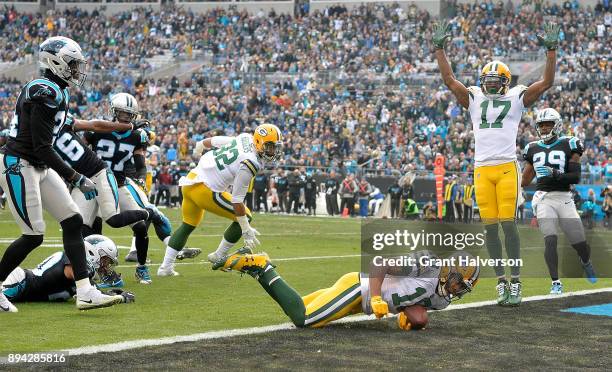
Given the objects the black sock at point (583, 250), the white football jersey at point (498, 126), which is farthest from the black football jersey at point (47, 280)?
the black sock at point (583, 250)

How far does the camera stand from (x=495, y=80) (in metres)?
8.69

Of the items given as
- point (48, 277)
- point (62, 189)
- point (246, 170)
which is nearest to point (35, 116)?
point (62, 189)

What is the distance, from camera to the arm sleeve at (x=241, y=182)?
9688 mm

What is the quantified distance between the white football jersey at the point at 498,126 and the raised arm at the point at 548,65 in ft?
0.28

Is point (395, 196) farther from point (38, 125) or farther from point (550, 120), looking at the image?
point (38, 125)

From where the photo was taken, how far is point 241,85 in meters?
38.7

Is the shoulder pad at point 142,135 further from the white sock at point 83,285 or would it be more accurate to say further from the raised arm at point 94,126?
the white sock at point 83,285

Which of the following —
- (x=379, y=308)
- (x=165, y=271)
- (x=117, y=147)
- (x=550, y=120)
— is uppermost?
(x=550, y=120)

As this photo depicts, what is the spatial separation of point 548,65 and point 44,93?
420 cm

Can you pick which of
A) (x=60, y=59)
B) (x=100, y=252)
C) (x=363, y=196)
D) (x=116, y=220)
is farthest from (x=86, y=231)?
(x=363, y=196)

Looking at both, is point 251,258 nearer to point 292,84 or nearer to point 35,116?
point 35,116

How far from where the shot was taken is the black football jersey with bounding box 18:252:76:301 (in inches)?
316

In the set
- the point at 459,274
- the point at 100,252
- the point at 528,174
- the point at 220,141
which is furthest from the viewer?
the point at 220,141

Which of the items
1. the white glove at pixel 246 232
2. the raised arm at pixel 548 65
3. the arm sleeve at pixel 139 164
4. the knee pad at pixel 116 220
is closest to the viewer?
the raised arm at pixel 548 65
